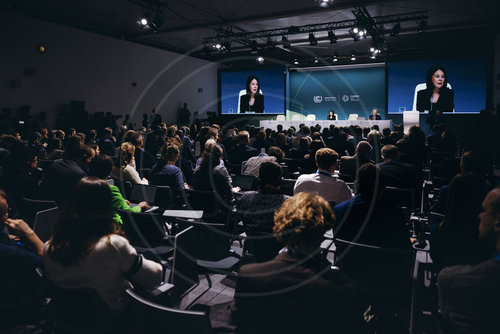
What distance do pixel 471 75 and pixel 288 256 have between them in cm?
1587

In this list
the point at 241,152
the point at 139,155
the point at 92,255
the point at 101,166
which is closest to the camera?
the point at 92,255

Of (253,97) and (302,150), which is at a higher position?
(253,97)

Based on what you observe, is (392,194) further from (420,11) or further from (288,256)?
(420,11)

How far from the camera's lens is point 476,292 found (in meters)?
1.57

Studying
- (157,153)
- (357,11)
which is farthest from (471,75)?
(157,153)

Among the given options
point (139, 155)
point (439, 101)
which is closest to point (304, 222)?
point (139, 155)

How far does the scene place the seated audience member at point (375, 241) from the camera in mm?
2338

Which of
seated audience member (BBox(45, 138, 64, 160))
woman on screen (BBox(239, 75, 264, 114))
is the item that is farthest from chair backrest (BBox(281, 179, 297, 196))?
woman on screen (BBox(239, 75, 264, 114))

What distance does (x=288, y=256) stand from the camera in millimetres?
1563

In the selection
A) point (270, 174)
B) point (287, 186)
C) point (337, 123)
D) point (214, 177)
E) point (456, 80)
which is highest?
point (456, 80)

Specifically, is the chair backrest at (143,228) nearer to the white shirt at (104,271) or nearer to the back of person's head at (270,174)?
the back of person's head at (270,174)

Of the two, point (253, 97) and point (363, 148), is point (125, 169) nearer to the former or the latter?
point (363, 148)

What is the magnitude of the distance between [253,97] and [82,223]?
1679 cm

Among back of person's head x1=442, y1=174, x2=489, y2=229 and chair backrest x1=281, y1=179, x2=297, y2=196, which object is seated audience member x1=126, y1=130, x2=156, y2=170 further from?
back of person's head x1=442, y1=174, x2=489, y2=229
